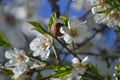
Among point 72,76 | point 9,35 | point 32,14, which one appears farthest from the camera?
point 32,14

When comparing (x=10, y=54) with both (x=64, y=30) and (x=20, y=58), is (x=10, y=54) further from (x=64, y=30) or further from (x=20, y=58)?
(x=64, y=30)

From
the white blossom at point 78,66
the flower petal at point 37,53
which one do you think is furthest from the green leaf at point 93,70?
the flower petal at point 37,53

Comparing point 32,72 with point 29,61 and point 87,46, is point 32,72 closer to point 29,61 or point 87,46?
point 29,61

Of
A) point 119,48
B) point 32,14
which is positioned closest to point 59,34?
point 119,48

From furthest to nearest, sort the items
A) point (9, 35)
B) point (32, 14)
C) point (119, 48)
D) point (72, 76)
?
point (32, 14), point (9, 35), point (119, 48), point (72, 76)

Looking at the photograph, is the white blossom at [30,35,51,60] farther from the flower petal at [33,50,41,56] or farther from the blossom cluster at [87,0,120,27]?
the blossom cluster at [87,0,120,27]

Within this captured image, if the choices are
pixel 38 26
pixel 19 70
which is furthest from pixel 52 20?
pixel 19 70
